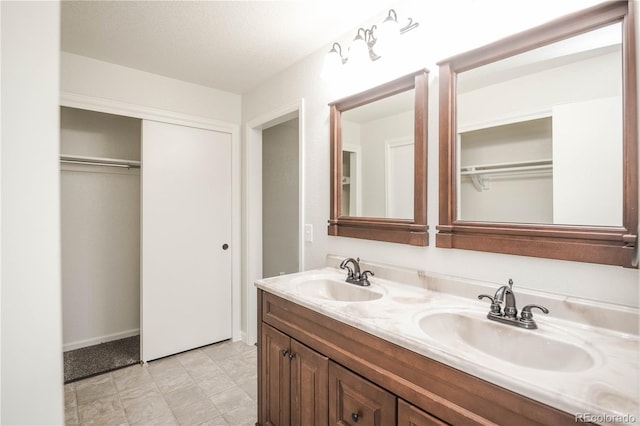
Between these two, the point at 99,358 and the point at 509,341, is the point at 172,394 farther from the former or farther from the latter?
the point at 509,341

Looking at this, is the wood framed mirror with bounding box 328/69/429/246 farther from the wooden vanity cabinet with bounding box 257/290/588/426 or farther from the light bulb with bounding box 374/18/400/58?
the wooden vanity cabinet with bounding box 257/290/588/426

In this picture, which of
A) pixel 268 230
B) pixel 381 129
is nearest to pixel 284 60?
pixel 381 129

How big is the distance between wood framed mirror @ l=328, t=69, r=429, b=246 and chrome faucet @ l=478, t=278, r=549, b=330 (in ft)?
1.51

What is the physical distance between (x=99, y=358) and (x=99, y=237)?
3.46 ft

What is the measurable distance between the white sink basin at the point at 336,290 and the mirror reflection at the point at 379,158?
16.9 inches

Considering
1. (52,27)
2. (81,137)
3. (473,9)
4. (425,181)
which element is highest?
(473,9)

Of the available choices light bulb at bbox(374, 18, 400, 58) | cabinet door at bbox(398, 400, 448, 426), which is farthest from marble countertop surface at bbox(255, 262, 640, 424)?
light bulb at bbox(374, 18, 400, 58)

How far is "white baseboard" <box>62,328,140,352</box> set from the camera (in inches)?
110

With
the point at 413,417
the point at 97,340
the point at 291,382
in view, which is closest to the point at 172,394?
the point at 291,382

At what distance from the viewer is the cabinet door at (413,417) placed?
3.01 feet

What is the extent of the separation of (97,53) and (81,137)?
93 cm

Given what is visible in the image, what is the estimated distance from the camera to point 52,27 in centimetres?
65

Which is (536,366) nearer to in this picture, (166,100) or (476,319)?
(476,319)

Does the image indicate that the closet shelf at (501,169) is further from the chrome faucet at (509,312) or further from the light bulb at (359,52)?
the light bulb at (359,52)
